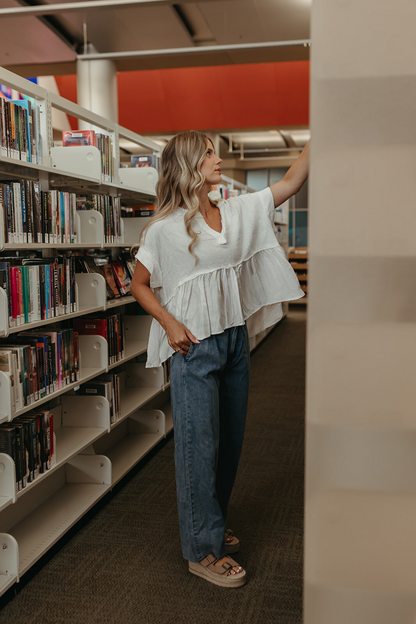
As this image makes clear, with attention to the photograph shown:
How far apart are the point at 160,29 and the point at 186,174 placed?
14.2ft

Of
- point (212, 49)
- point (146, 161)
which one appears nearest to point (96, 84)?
point (212, 49)

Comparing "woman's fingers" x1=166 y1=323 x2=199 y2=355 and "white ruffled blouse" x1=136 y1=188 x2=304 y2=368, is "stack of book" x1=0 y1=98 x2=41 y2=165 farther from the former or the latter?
"woman's fingers" x1=166 y1=323 x2=199 y2=355

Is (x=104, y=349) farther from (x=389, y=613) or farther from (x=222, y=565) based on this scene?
(x=389, y=613)

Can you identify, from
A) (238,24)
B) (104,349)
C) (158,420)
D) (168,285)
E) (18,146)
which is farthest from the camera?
(238,24)

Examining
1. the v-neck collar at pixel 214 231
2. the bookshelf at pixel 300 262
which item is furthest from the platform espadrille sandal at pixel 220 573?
the bookshelf at pixel 300 262

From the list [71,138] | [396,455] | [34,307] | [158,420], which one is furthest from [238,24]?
[396,455]

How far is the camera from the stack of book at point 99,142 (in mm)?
2936

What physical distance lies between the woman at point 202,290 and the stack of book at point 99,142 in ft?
3.66

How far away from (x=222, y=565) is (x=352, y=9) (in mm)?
1873

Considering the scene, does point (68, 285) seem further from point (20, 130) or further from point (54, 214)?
point (20, 130)

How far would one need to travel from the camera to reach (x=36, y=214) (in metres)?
2.27

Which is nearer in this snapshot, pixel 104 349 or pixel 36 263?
pixel 36 263

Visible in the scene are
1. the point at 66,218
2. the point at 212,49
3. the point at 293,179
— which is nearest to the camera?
the point at 293,179

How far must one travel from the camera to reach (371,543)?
2.98 feet
